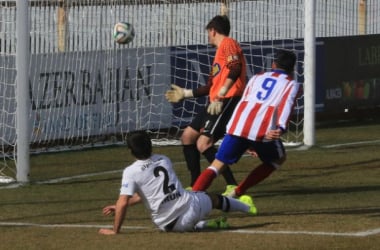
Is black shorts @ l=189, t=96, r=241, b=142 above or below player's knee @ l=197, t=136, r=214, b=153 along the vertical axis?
above

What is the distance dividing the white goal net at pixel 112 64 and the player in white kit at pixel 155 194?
21.7ft

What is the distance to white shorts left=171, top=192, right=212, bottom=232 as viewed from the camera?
1131 cm

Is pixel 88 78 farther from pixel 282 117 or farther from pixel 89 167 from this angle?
pixel 282 117

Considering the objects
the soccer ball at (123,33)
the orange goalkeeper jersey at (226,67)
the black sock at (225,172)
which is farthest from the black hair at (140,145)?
the soccer ball at (123,33)

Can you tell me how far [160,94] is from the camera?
21.6 metres

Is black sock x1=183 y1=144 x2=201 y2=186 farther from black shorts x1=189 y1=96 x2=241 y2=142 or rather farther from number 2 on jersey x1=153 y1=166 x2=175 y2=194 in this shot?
number 2 on jersey x1=153 y1=166 x2=175 y2=194

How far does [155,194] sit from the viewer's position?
11.2 m

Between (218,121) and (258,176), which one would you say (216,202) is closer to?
(258,176)

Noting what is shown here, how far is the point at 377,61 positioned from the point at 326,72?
173 cm

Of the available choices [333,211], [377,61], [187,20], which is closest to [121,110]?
[187,20]

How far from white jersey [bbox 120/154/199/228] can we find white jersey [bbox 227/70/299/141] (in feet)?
4.10

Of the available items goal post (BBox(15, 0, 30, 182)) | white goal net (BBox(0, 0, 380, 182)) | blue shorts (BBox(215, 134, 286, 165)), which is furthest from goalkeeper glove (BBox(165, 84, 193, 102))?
white goal net (BBox(0, 0, 380, 182))

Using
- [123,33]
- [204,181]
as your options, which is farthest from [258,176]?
[123,33]

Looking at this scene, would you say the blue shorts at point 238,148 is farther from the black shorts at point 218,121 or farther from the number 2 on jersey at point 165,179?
the number 2 on jersey at point 165,179
